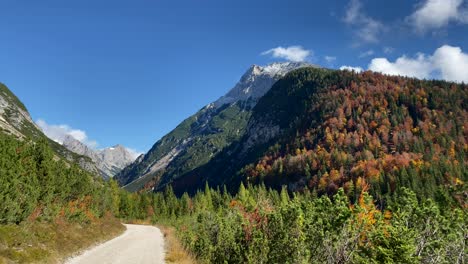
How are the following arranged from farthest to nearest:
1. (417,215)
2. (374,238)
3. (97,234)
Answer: (97,234)
(417,215)
(374,238)

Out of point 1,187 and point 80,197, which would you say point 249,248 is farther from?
point 80,197

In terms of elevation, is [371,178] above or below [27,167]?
below

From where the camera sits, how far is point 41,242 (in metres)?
21.5

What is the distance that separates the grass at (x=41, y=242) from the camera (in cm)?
1723

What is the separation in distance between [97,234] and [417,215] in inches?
1203

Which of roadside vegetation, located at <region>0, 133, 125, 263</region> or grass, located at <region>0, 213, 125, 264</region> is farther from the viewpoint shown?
roadside vegetation, located at <region>0, 133, 125, 263</region>

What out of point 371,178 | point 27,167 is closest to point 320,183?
point 371,178

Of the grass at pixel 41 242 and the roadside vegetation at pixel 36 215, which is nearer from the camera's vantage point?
the grass at pixel 41 242

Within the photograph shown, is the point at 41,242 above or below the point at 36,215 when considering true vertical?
below

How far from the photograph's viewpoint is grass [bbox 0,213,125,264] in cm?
1723

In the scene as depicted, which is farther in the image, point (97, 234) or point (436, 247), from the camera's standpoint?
point (97, 234)

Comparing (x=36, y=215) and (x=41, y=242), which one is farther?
(x=36, y=215)

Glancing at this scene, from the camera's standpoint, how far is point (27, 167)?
32469 millimetres

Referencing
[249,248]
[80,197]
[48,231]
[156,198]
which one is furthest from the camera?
[156,198]
